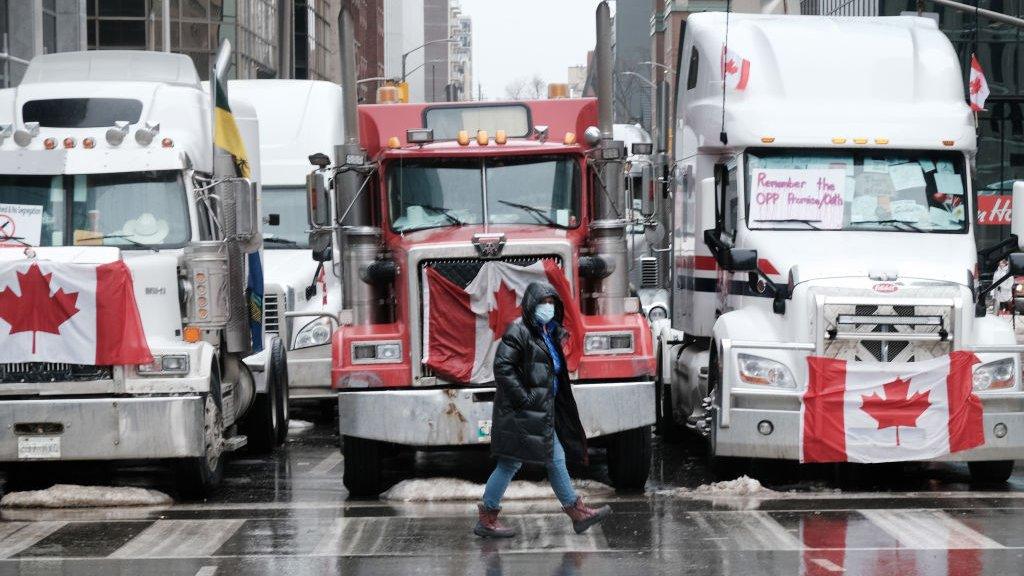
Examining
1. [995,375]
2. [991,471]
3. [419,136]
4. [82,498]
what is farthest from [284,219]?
[995,375]

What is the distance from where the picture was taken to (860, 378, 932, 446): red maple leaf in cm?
1298

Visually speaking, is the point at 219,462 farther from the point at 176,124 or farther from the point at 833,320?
the point at 833,320

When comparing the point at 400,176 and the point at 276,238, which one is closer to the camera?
the point at 400,176

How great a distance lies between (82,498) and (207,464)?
1.00 metres

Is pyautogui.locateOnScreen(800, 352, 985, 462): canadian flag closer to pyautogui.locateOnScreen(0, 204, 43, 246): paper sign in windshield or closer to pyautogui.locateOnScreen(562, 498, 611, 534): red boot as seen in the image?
pyautogui.locateOnScreen(562, 498, 611, 534): red boot

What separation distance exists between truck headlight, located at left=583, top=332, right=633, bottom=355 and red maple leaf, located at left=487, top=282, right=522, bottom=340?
61 cm

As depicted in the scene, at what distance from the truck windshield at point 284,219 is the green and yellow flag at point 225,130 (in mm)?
4523

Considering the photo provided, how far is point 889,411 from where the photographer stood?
1300 centimetres

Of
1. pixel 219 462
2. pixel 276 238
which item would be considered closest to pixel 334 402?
pixel 276 238

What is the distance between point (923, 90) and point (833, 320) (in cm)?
279

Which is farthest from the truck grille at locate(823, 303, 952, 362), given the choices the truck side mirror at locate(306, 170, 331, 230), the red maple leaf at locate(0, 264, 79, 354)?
the red maple leaf at locate(0, 264, 79, 354)

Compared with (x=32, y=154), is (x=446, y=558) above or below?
below

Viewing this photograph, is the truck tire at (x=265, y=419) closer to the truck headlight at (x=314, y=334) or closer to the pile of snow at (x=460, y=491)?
the truck headlight at (x=314, y=334)

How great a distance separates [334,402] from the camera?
831 inches
